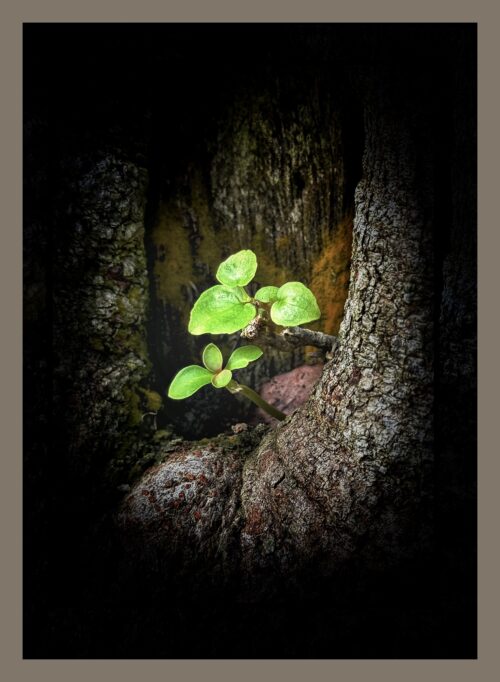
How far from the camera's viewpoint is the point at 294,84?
1.31m

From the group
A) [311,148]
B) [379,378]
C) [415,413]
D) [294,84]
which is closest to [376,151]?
[311,148]

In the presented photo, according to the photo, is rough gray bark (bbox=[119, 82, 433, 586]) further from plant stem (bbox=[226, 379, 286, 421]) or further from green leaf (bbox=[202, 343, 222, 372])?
green leaf (bbox=[202, 343, 222, 372])

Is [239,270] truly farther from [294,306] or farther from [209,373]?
[209,373]

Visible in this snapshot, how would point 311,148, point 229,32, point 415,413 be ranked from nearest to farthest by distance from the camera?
point 415,413 < point 229,32 < point 311,148

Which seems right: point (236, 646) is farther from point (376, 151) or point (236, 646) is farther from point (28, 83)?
point (28, 83)

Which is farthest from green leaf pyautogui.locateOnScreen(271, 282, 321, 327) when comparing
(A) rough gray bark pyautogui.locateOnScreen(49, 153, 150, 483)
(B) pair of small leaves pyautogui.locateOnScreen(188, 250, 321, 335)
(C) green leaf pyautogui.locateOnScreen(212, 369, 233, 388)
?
(A) rough gray bark pyautogui.locateOnScreen(49, 153, 150, 483)

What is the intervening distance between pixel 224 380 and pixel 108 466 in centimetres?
53

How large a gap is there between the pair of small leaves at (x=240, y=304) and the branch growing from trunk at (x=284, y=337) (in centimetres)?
5

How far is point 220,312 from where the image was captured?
3.87 ft

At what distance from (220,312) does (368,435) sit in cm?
57

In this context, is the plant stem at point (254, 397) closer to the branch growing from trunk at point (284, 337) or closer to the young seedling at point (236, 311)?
the young seedling at point (236, 311)

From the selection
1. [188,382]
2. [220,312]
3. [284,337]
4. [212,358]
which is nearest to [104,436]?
[188,382]

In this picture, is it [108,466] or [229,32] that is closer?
[229,32]

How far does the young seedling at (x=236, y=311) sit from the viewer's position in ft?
3.74
